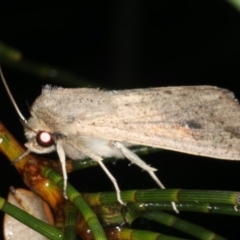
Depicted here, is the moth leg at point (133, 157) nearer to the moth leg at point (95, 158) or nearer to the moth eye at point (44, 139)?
the moth leg at point (95, 158)

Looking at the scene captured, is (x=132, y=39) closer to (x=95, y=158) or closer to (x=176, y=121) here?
(x=176, y=121)

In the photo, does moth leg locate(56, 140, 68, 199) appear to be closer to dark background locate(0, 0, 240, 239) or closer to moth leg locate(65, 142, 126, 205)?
moth leg locate(65, 142, 126, 205)

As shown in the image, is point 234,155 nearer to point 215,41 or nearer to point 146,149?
point 146,149

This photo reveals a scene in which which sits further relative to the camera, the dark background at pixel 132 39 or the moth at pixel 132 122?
the dark background at pixel 132 39

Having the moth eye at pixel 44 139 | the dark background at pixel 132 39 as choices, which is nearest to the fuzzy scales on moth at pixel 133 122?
the moth eye at pixel 44 139

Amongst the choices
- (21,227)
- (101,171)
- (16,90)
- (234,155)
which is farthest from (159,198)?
(16,90)

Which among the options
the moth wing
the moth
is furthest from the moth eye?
the moth wing

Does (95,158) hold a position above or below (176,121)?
below

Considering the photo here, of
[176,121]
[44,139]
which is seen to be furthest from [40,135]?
[176,121]
